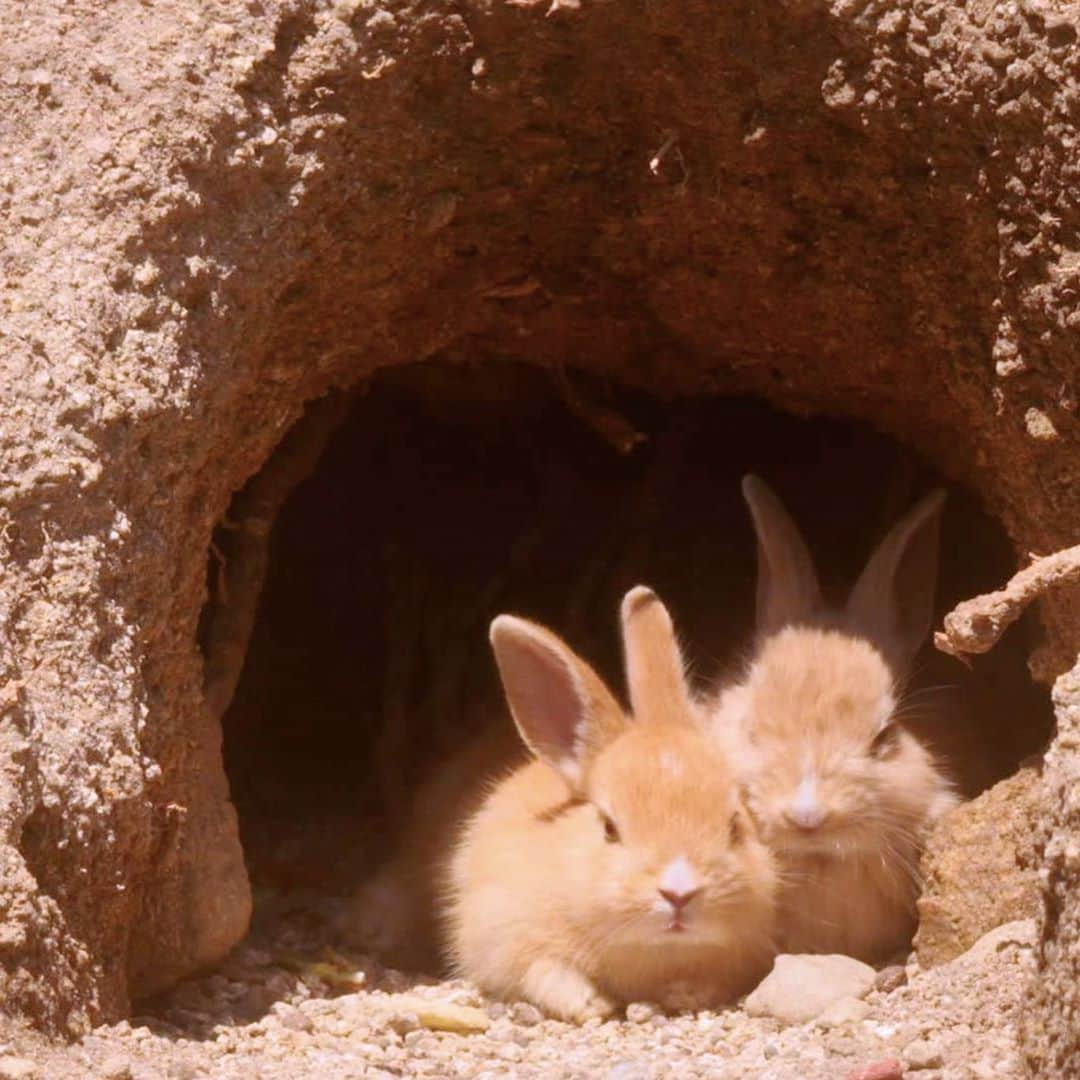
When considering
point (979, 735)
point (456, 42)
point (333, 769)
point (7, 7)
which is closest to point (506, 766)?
point (333, 769)

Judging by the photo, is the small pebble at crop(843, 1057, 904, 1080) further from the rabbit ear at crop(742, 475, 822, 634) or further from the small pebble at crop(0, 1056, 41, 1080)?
the rabbit ear at crop(742, 475, 822, 634)

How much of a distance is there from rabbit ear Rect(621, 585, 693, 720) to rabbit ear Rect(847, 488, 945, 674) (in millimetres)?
713

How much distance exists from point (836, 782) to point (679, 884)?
24.2 inches

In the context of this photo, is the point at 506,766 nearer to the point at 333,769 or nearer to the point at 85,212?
the point at 333,769

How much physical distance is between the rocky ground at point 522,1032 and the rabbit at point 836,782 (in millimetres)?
327

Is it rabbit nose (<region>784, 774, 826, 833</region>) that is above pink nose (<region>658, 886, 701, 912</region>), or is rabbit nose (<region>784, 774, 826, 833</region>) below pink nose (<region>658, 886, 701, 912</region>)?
above

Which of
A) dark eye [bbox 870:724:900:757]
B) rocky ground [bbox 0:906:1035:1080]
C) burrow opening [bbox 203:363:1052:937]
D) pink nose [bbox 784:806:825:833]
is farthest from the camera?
burrow opening [bbox 203:363:1052:937]

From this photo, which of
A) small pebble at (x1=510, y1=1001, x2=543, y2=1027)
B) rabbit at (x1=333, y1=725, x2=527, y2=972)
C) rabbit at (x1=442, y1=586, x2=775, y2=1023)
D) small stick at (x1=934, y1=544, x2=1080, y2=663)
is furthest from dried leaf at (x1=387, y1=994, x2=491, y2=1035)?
small stick at (x1=934, y1=544, x2=1080, y2=663)

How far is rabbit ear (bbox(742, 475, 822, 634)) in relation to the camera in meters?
5.08

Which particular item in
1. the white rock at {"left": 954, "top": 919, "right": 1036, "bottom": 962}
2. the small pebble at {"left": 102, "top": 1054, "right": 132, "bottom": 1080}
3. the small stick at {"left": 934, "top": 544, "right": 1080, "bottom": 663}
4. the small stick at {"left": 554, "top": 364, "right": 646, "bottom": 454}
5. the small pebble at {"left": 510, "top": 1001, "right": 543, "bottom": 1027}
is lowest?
the small pebble at {"left": 510, "top": 1001, "right": 543, "bottom": 1027}

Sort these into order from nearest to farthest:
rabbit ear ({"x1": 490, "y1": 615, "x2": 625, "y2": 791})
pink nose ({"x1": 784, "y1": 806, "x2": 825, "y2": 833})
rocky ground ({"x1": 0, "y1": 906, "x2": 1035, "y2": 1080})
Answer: rocky ground ({"x1": 0, "y1": 906, "x2": 1035, "y2": 1080}), pink nose ({"x1": 784, "y1": 806, "x2": 825, "y2": 833}), rabbit ear ({"x1": 490, "y1": 615, "x2": 625, "y2": 791})

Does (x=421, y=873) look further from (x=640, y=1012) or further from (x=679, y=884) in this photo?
(x=679, y=884)

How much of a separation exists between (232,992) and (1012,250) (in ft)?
8.08

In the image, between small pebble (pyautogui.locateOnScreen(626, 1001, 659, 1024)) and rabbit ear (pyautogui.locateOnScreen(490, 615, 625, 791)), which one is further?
rabbit ear (pyautogui.locateOnScreen(490, 615, 625, 791))
